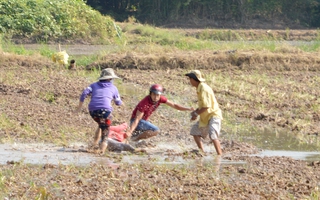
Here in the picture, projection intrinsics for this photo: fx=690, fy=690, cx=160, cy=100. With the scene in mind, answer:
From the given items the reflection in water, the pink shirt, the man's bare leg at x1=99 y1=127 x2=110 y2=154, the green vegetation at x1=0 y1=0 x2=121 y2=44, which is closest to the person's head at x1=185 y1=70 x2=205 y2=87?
the pink shirt

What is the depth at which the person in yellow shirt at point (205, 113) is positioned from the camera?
935 cm

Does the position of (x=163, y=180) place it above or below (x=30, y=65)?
above

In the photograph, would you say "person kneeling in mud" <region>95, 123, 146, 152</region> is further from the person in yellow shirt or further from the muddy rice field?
the person in yellow shirt

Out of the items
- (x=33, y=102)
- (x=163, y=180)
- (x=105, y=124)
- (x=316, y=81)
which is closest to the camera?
(x=163, y=180)

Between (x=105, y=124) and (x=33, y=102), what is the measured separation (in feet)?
12.3

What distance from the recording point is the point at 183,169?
796 cm

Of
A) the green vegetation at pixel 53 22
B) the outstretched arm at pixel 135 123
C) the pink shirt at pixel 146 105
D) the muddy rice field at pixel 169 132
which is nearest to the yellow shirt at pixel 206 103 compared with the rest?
the muddy rice field at pixel 169 132

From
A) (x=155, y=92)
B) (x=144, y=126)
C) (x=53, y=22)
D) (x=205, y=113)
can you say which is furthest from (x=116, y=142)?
(x=53, y=22)

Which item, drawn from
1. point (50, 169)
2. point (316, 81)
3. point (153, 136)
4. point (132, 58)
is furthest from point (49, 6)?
point (50, 169)

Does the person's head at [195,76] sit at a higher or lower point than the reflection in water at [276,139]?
higher

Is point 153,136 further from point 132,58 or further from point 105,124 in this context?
point 132,58

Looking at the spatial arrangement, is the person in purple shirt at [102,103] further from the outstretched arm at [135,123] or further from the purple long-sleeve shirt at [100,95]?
the outstretched arm at [135,123]

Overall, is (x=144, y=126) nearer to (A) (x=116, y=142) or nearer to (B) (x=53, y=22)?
(A) (x=116, y=142)

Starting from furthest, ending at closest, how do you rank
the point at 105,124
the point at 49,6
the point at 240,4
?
the point at 240,4
the point at 49,6
the point at 105,124
